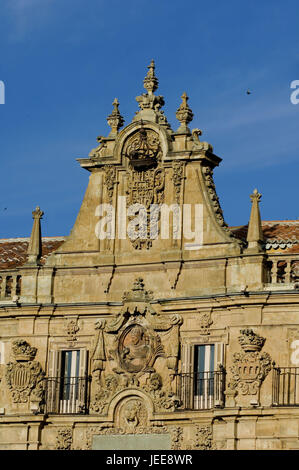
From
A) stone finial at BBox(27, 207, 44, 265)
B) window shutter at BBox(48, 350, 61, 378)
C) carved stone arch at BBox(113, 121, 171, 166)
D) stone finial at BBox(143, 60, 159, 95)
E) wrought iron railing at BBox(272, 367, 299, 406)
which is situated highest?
stone finial at BBox(143, 60, 159, 95)

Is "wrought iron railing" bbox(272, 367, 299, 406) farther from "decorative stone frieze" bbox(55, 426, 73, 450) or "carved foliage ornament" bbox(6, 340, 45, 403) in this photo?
"carved foliage ornament" bbox(6, 340, 45, 403)

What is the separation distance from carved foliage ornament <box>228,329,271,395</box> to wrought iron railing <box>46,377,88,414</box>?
473 cm

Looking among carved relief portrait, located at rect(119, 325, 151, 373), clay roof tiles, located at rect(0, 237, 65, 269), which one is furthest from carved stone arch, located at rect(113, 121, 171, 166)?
carved relief portrait, located at rect(119, 325, 151, 373)

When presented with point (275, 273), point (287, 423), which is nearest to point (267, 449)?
point (287, 423)

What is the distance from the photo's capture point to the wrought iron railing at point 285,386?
5647cm

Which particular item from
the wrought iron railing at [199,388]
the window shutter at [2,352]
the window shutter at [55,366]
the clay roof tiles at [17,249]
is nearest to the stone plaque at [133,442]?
the wrought iron railing at [199,388]

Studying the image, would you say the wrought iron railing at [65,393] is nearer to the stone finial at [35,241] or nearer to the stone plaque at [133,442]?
the stone plaque at [133,442]

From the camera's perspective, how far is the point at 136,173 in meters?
60.0

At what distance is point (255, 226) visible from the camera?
5791 cm

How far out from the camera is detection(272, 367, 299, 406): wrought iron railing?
56469 mm

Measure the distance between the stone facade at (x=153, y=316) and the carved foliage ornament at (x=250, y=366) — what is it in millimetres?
39
